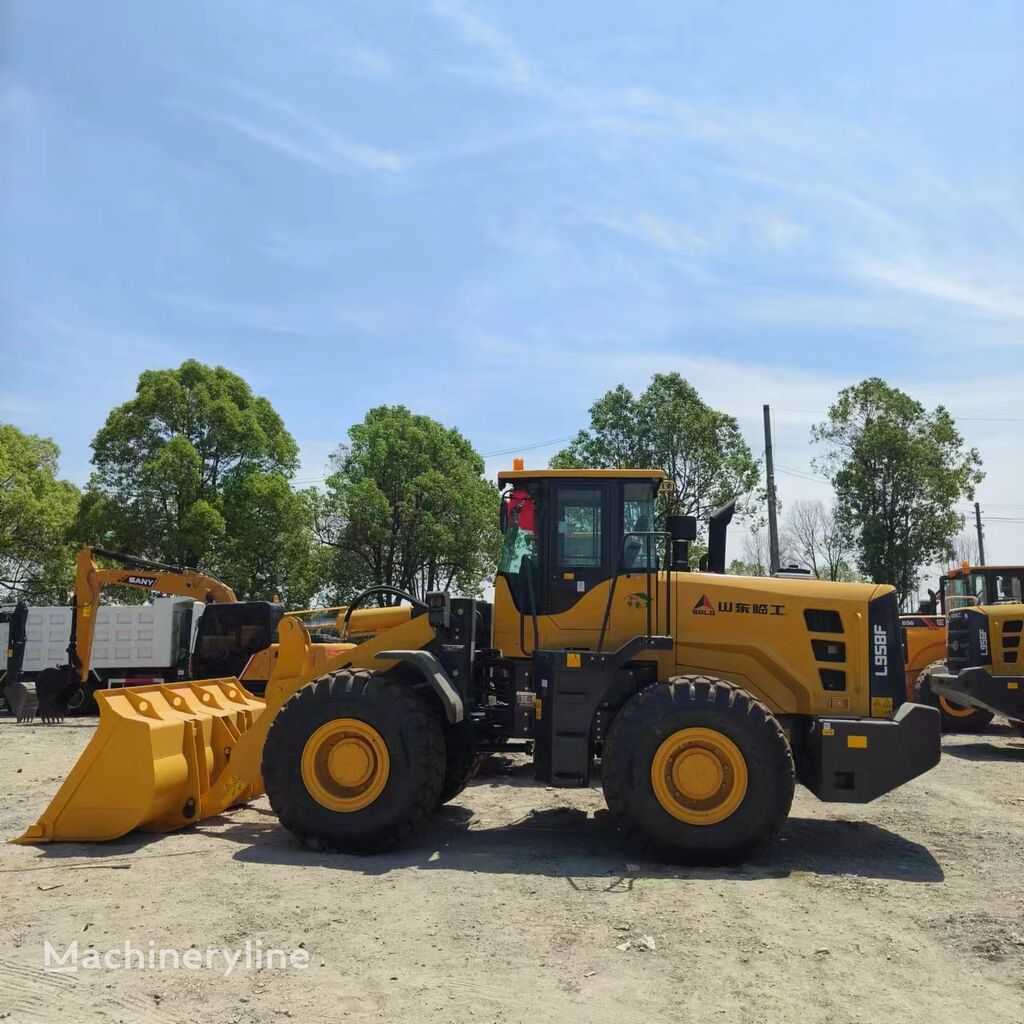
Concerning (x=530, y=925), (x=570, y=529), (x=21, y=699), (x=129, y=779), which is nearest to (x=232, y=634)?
(x=21, y=699)

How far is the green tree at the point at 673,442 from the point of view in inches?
1220

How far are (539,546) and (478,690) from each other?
1491 millimetres

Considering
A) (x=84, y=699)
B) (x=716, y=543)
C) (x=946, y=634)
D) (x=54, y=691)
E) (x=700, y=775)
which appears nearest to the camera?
(x=700, y=775)

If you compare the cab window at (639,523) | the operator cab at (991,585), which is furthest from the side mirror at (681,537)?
the operator cab at (991,585)

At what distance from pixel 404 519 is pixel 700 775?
27.0 m

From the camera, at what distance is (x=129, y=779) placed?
7391 millimetres

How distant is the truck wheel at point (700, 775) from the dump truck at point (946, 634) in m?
9.57

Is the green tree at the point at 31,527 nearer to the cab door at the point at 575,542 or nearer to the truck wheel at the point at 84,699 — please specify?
the truck wheel at the point at 84,699

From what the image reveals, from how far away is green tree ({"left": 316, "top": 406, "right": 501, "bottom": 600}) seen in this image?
32.7m

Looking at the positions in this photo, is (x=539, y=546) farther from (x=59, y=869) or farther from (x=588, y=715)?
(x=59, y=869)

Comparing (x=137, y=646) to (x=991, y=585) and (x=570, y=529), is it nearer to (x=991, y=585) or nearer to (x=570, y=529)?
(x=570, y=529)

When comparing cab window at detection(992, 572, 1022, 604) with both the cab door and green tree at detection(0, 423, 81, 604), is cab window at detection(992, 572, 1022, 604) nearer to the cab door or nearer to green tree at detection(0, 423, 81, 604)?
the cab door

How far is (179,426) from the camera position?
30156mm

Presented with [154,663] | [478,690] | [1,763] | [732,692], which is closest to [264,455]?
[154,663]
